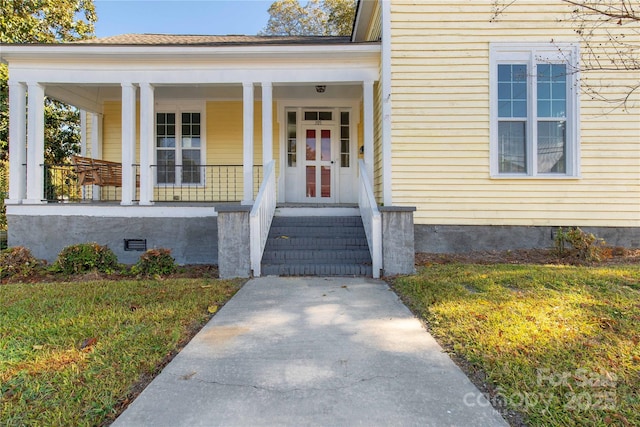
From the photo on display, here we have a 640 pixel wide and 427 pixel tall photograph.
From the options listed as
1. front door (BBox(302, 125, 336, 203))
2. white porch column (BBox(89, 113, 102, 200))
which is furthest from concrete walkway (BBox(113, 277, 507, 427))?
white porch column (BBox(89, 113, 102, 200))

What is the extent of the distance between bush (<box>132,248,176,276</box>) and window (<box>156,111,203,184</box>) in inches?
154

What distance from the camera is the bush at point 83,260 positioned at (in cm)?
521

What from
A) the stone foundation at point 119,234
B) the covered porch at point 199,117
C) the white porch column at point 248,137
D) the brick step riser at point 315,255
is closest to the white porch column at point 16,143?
the covered porch at point 199,117

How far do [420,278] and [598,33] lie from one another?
19.3ft

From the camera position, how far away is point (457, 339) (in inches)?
102

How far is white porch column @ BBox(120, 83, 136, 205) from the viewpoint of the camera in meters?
6.59

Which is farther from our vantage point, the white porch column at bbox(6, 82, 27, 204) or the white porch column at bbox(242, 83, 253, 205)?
the white porch column at bbox(242, 83, 253, 205)

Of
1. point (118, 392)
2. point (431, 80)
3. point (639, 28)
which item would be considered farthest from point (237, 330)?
point (639, 28)

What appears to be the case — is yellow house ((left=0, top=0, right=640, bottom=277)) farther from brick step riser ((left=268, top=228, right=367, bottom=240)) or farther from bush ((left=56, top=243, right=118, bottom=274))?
bush ((left=56, top=243, right=118, bottom=274))

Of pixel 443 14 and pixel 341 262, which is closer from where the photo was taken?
pixel 341 262

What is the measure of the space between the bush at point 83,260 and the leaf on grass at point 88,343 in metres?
3.07

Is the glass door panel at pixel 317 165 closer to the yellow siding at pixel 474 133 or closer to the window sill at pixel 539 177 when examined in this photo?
the yellow siding at pixel 474 133

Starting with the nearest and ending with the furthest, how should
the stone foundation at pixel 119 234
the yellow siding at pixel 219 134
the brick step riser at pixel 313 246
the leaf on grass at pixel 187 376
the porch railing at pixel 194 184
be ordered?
1. the leaf on grass at pixel 187 376
2. the brick step riser at pixel 313 246
3. the stone foundation at pixel 119 234
4. the porch railing at pixel 194 184
5. the yellow siding at pixel 219 134

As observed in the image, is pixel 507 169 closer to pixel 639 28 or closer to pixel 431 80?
pixel 431 80
